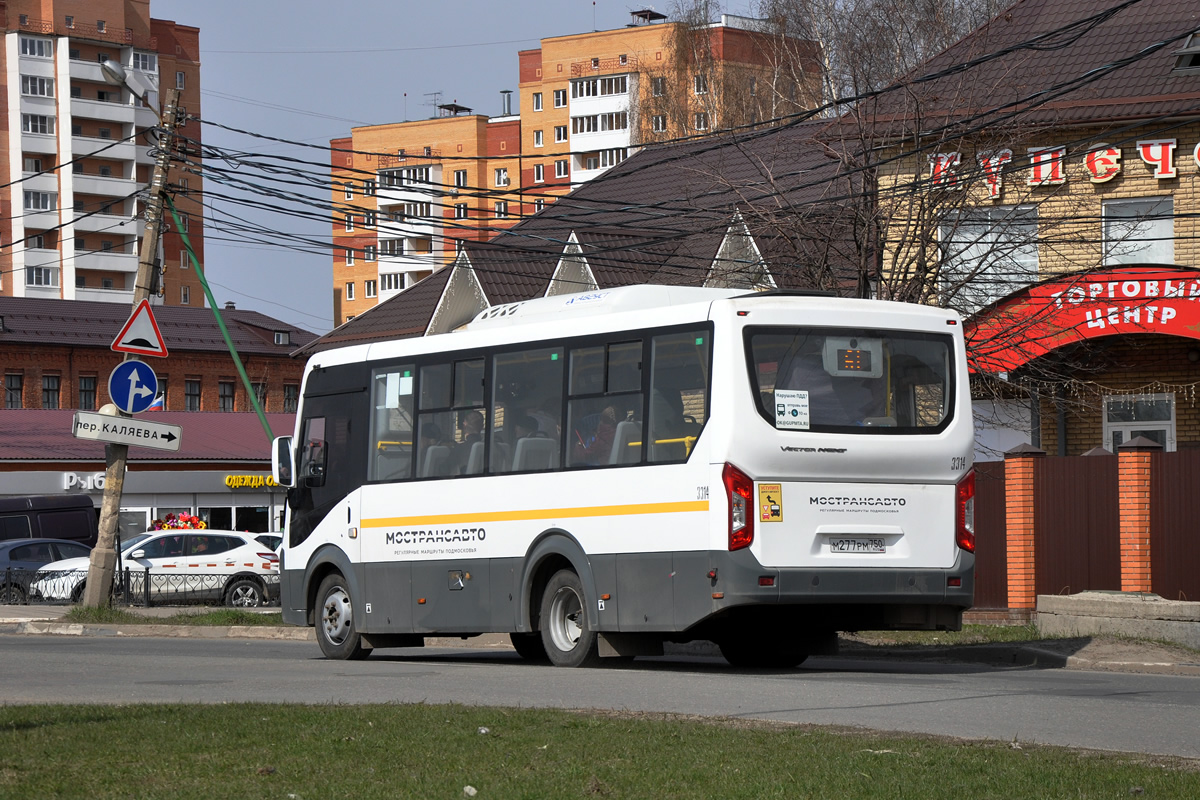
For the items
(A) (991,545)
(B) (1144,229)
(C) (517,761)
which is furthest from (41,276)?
(C) (517,761)

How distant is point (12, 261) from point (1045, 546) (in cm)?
9479

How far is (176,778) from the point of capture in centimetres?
A: 753

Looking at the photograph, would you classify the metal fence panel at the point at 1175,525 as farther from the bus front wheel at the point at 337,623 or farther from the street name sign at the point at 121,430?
the street name sign at the point at 121,430

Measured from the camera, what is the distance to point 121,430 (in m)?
23.3

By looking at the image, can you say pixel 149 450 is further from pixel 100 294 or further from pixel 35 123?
pixel 35 123

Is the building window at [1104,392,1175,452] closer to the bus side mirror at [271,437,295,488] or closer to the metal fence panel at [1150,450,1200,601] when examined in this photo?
the metal fence panel at [1150,450,1200,601]

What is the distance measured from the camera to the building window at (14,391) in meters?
67.3

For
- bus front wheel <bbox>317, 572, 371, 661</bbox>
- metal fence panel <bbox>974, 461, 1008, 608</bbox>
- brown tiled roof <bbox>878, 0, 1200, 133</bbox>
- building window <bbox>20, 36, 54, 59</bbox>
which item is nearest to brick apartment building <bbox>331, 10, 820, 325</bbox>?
building window <bbox>20, 36, 54, 59</bbox>

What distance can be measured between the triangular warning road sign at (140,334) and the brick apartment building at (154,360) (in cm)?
4540

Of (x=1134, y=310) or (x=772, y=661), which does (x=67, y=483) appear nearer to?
(x=1134, y=310)

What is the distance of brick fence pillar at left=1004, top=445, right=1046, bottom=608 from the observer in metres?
21.6

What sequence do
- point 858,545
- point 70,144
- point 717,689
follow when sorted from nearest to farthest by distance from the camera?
point 717,689
point 858,545
point 70,144

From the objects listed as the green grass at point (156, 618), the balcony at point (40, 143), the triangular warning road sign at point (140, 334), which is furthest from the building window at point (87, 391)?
the triangular warning road sign at point (140, 334)

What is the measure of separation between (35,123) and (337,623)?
10016 cm
